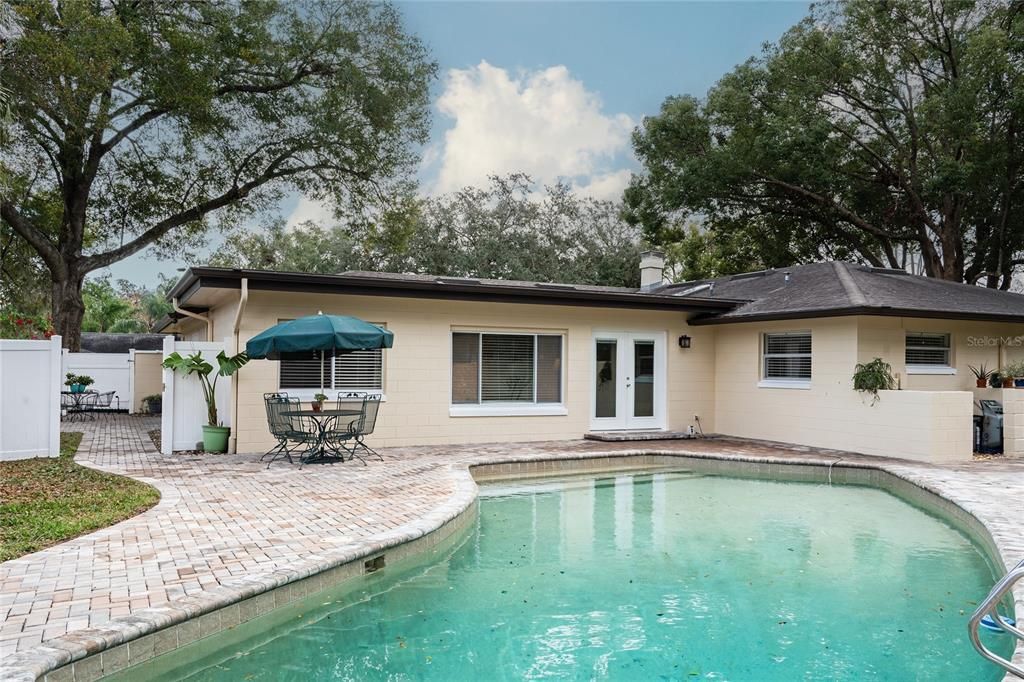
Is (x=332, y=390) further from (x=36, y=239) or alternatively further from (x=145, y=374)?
(x=36, y=239)

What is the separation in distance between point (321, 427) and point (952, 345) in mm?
11356

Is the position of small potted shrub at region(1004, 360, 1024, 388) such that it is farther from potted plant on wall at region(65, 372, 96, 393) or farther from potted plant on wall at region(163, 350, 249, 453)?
potted plant on wall at region(65, 372, 96, 393)

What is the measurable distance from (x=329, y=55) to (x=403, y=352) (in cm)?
1146

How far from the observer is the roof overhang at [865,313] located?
10969mm

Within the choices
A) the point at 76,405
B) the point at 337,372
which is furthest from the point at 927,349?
the point at 76,405

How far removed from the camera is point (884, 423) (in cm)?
1087

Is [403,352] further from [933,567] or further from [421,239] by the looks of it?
[421,239]

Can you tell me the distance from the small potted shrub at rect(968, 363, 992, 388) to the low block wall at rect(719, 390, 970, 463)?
2448 millimetres

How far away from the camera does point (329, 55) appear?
745 inches

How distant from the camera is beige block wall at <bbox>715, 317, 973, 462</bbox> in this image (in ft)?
34.0

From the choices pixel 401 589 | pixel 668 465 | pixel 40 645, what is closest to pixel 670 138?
pixel 668 465

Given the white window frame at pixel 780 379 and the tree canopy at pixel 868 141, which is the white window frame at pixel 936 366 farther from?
the tree canopy at pixel 868 141

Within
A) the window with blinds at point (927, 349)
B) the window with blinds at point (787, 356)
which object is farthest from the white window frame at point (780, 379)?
the window with blinds at point (927, 349)

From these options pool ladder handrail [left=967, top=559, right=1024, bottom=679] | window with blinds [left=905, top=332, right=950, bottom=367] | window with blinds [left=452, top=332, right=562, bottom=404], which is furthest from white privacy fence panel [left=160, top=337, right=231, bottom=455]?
window with blinds [left=905, top=332, right=950, bottom=367]
